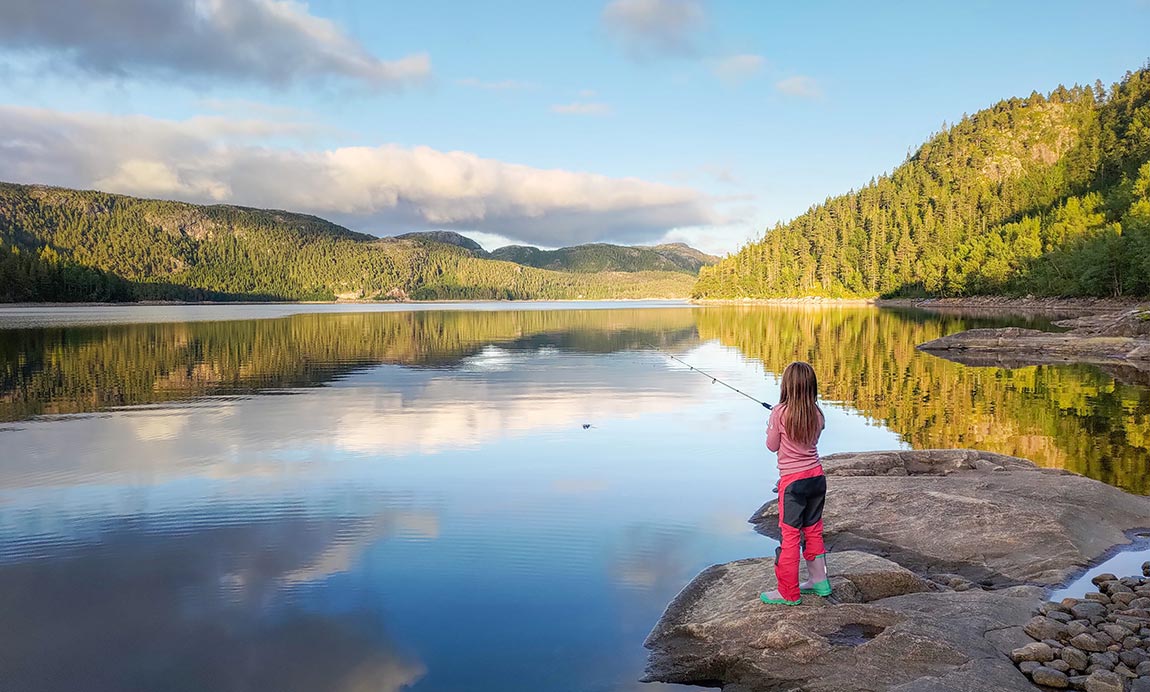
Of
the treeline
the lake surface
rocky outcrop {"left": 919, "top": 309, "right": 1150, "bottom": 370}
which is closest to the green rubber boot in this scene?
the lake surface

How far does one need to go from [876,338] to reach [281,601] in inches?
2301

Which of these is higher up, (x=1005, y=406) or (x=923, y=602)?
(x=923, y=602)

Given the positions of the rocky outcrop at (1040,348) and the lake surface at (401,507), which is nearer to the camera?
the lake surface at (401,507)

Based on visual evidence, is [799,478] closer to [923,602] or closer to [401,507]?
[923,602]

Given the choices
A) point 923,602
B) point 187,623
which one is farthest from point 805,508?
point 187,623

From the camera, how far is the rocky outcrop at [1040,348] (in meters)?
41.3

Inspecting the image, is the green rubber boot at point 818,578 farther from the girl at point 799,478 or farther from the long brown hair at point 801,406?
the long brown hair at point 801,406

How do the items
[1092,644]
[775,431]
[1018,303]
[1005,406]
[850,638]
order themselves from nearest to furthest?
1. [1092,644]
2. [850,638]
3. [775,431]
4. [1005,406]
5. [1018,303]

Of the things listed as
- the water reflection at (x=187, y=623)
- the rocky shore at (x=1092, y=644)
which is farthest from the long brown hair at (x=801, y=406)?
the water reflection at (x=187, y=623)

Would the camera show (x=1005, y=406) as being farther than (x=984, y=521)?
Yes

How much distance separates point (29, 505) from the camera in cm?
1314

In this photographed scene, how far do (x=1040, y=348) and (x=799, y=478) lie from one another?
46.9 meters

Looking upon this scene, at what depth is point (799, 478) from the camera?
7.92 meters

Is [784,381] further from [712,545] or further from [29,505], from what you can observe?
[29,505]
